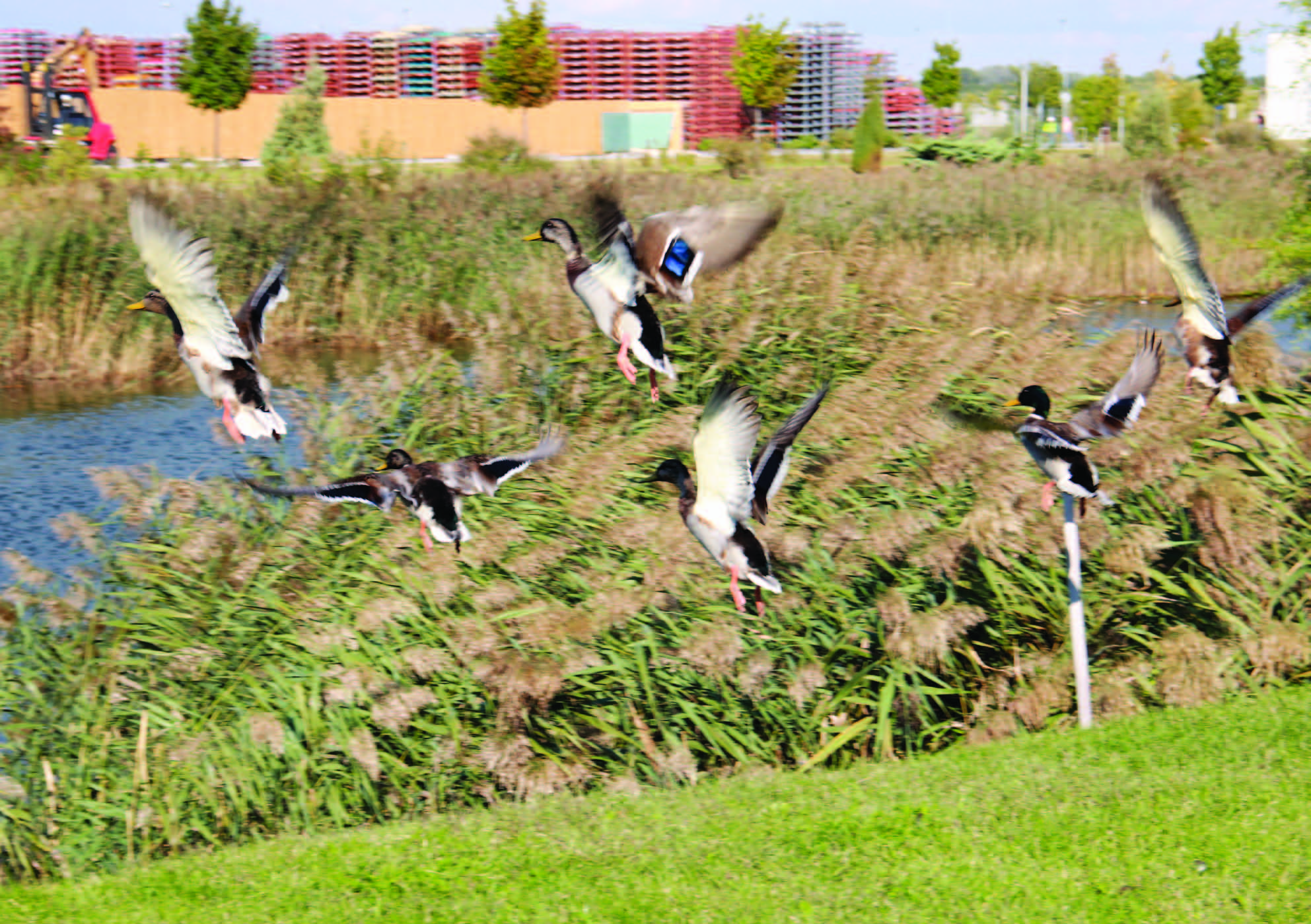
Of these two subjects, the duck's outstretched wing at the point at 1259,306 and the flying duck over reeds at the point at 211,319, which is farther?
the duck's outstretched wing at the point at 1259,306

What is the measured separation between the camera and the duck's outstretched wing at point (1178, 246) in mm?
5656

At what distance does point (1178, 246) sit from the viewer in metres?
5.68

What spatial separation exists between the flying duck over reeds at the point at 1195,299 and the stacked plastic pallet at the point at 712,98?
6834 centimetres

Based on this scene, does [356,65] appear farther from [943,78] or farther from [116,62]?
[943,78]

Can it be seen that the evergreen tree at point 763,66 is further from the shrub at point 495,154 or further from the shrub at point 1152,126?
the shrub at point 495,154

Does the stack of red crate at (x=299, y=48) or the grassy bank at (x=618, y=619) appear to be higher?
the stack of red crate at (x=299, y=48)

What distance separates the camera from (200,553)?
6.84 metres

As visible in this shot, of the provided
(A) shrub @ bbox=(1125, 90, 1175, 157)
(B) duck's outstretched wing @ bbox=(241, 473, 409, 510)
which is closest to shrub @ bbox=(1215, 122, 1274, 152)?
(A) shrub @ bbox=(1125, 90, 1175, 157)

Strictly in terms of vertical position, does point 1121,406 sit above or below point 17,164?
below

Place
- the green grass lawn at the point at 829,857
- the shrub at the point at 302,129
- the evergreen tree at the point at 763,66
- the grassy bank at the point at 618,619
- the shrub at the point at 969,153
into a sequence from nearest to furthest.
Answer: the green grass lawn at the point at 829,857
the grassy bank at the point at 618,619
the shrub at the point at 302,129
the shrub at the point at 969,153
the evergreen tree at the point at 763,66

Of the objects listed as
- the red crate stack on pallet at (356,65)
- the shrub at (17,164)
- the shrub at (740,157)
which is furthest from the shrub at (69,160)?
the red crate stack on pallet at (356,65)

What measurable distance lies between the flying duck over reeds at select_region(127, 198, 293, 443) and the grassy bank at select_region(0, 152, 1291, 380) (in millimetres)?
6091

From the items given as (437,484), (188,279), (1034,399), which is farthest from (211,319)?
(1034,399)

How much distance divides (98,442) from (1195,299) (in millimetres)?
9764
